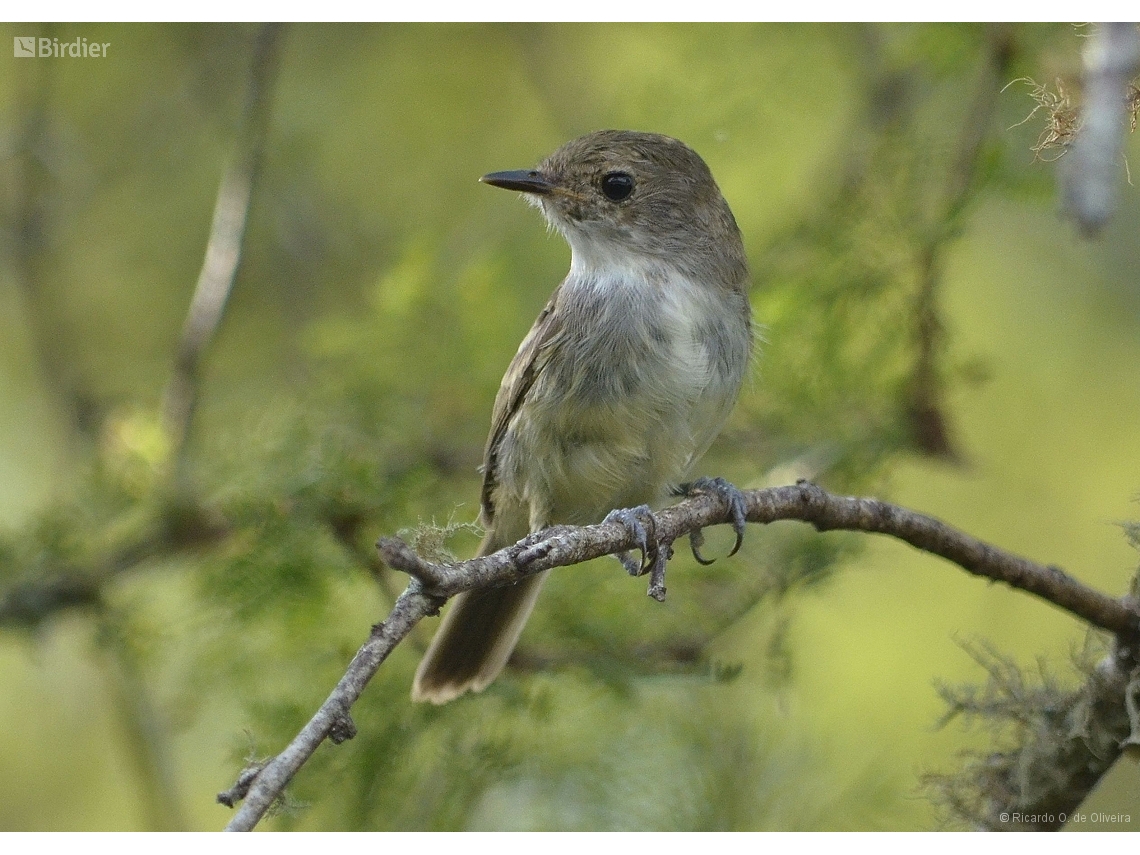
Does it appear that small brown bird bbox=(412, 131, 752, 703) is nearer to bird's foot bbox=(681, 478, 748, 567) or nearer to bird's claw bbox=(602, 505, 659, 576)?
bird's foot bbox=(681, 478, 748, 567)

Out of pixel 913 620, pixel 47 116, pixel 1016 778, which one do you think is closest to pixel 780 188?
pixel 913 620

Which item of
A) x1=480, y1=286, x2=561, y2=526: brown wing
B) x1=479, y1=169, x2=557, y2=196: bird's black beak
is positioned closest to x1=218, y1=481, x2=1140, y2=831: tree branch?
x1=480, y1=286, x2=561, y2=526: brown wing

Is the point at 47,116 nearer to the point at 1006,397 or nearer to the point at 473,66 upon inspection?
the point at 473,66

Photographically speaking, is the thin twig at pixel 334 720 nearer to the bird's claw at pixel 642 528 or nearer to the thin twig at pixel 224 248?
the bird's claw at pixel 642 528

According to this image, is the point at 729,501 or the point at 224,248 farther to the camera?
the point at 224,248

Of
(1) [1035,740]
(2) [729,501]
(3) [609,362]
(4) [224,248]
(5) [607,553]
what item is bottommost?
(1) [1035,740]

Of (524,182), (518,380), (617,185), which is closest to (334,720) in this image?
(518,380)

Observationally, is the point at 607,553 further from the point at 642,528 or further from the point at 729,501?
the point at 729,501
